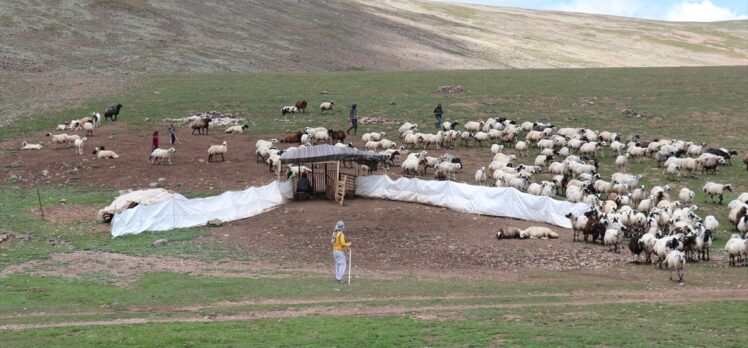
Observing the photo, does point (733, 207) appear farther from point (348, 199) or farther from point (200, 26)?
point (200, 26)

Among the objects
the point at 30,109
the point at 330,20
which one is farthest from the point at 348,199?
the point at 330,20

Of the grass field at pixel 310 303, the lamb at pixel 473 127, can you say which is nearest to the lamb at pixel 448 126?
the lamb at pixel 473 127

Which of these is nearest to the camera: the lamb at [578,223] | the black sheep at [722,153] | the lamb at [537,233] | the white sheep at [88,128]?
the lamb at [578,223]

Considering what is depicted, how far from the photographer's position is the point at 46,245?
26.0 meters

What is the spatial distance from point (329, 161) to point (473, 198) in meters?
6.28

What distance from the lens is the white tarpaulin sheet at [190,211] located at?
27.9 meters

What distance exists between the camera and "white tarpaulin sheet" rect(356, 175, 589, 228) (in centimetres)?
2969

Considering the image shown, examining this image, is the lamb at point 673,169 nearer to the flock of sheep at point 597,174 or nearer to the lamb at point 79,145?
the flock of sheep at point 597,174

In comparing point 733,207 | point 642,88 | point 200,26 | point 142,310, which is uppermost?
point 200,26

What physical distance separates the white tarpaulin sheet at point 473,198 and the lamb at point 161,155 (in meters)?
9.35

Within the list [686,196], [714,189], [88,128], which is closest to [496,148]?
[714,189]

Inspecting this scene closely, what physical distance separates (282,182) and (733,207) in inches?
635

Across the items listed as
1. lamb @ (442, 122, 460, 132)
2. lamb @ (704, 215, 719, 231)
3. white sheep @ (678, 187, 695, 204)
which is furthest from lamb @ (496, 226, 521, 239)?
lamb @ (442, 122, 460, 132)

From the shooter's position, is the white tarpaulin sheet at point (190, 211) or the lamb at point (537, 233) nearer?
the lamb at point (537, 233)
